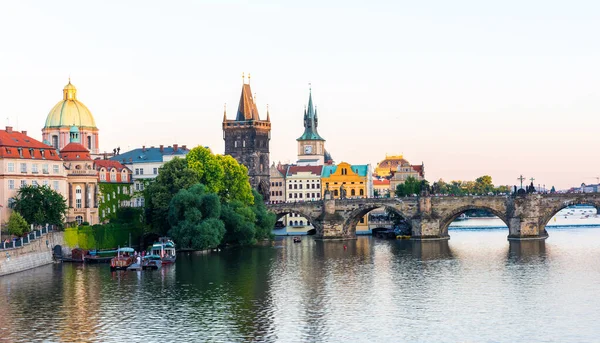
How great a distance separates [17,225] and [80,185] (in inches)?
677

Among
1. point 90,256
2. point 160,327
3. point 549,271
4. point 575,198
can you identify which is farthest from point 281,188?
point 160,327

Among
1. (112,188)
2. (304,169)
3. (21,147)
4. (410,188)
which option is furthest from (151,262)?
(304,169)

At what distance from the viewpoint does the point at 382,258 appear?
97312 millimetres

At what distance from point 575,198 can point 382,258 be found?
3401 centimetres

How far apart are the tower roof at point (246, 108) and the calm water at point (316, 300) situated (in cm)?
6254

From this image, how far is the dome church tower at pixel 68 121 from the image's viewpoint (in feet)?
442

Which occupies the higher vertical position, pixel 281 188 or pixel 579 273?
pixel 281 188

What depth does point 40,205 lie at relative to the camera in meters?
89.9

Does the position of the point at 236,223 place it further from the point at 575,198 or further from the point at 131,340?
the point at 131,340

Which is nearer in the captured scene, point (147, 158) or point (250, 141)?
point (147, 158)

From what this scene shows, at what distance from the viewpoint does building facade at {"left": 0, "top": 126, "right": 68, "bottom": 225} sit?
296 ft

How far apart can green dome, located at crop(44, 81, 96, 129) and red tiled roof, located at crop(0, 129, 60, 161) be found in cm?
3655

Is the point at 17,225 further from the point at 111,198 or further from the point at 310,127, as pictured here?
the point at 310,127

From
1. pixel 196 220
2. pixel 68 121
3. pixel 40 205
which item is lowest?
pixel 196 220
